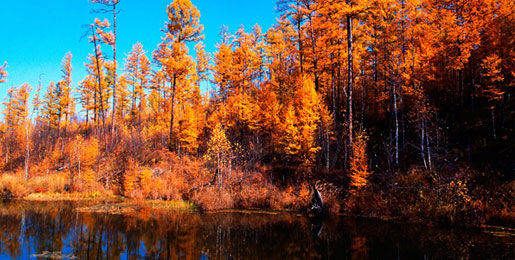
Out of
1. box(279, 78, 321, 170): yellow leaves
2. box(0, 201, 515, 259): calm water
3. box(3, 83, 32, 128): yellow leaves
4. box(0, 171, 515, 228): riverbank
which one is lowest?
box(0, 201, 515, 259): calm water

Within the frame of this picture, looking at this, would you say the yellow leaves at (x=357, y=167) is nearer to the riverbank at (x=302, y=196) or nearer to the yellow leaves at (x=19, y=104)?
the riverbank at (x=302, y=196)

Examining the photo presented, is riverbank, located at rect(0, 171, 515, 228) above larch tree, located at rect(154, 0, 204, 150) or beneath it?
beneath

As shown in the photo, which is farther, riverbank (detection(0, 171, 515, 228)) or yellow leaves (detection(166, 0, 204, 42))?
yellow leaves (detection(166, 0, 204, 42))

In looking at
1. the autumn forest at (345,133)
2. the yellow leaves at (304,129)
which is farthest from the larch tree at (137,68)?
the yellow leaves at (304,129)

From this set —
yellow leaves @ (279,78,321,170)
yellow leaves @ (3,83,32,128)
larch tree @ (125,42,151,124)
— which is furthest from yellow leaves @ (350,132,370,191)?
yellow leaves @ (3,83,32,128)

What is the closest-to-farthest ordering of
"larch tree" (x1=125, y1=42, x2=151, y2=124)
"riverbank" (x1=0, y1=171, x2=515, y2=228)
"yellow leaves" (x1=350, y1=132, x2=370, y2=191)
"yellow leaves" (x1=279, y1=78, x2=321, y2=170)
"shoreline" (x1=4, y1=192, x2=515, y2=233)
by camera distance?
Result: "shoreline" (x1=4, y1=192, x2=515, y2=233)
"riverbank" (x1=0, y1=171, x2=515, y2=228)
"yellow leaves" (x1=350, y1=132, x2=370, y2=191)
"yellow leaves" (x1=279, y1=78, x2=321, y2=170)
"larch tree" (x1=125, y1=42, x2=151, y2=124)

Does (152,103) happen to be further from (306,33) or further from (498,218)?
(498,218)

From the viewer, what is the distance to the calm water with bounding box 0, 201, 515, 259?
988cm

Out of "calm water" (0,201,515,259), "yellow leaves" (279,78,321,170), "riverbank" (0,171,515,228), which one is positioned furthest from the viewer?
"yellow leaves" (279,78,321,170)

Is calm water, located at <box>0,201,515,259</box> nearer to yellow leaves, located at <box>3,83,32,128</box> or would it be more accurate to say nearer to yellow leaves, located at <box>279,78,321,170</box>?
yellow leaves, located at <box>279,78,321,170</box>

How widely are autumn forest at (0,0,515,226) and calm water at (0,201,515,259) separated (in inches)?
122

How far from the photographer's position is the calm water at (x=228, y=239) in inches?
389

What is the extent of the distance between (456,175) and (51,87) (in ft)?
195

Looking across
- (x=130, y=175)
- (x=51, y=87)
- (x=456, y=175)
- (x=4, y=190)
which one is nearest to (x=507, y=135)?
(x=456, y=175)
